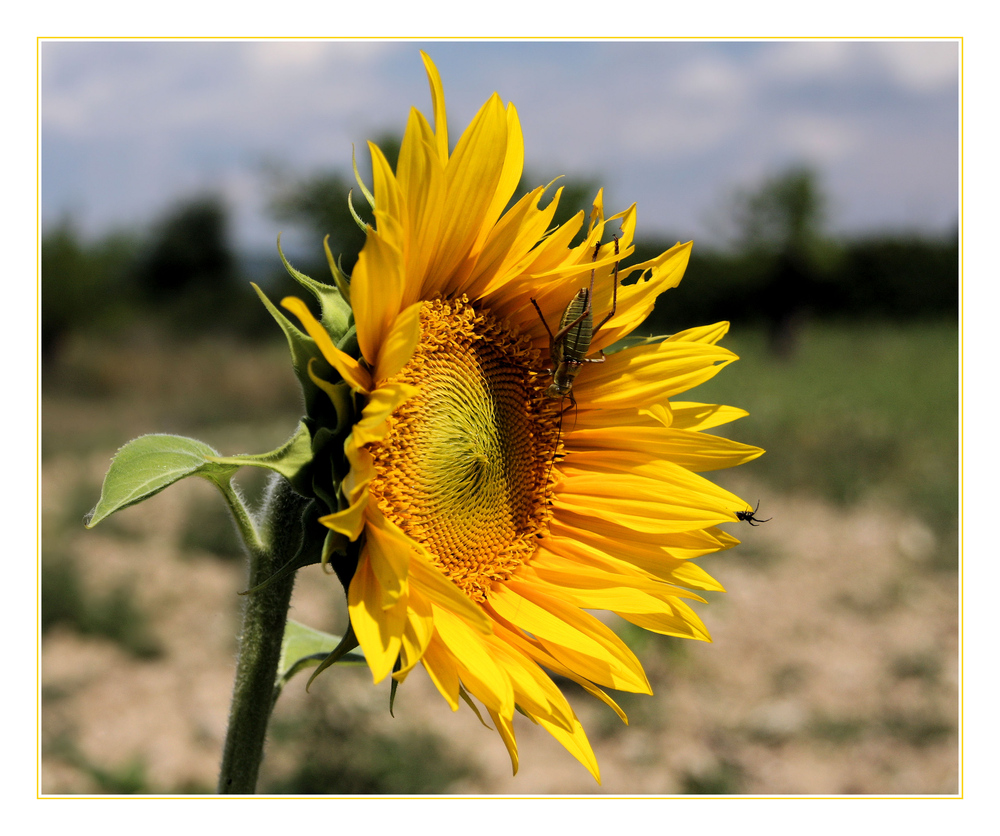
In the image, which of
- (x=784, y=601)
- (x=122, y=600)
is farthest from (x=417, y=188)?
(x=784, y=601)

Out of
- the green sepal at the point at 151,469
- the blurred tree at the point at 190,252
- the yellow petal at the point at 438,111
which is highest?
the blurred tree at the point at 190,252

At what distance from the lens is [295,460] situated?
3.73 ft

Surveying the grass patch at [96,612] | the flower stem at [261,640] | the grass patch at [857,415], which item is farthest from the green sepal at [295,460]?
the grass patch at [857,415]

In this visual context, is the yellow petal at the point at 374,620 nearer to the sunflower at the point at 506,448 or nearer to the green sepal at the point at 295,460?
the sunflower at the point at 506,448

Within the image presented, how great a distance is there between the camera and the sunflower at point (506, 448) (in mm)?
1151

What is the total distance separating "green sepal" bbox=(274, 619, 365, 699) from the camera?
1.57 metres

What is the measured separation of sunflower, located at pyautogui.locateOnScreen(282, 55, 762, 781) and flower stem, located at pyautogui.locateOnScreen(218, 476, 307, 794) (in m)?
0.15

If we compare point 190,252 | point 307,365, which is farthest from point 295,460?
point 190,252

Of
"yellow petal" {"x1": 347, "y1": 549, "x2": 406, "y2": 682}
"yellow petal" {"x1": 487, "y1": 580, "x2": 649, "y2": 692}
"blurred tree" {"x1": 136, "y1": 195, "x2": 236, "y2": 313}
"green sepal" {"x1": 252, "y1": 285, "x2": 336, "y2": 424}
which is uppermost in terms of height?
"blurred tree" {"x1": 136, "y1": 195, "x2": 236, "y2": 313}

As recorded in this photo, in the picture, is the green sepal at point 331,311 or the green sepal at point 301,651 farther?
the green sepal at point 301,651

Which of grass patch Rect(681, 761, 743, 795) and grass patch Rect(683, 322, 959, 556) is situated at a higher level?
grass patch Rect(683, 322, 959, 556)

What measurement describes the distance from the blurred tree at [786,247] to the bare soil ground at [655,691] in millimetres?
12390

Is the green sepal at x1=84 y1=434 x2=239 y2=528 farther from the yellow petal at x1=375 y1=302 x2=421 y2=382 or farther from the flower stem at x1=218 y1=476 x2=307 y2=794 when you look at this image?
the yellow petal at x1=375 y1=302 x2=421 y2=382

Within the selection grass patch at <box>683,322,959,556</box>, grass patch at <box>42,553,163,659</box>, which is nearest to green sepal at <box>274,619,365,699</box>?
grass patch at <box>42,553,163,659</box>
